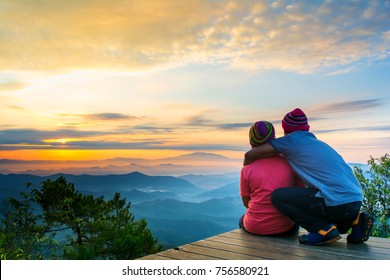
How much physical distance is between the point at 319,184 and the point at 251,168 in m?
0.49

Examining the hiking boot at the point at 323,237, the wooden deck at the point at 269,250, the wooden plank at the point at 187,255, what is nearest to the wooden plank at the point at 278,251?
the wooden deck at the point at 269,250

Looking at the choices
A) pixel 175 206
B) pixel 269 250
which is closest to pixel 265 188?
pixel 269 250

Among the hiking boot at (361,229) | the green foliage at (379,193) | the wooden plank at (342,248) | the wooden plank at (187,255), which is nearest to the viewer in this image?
the wooden plank at (187,255)

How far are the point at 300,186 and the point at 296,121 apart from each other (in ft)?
1.65

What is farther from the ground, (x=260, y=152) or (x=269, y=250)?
(x=260, y=152)

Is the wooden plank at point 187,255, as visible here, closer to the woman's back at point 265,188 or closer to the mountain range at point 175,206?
the woman's back at point 265,188

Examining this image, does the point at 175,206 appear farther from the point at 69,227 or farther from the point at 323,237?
the point at 323,237

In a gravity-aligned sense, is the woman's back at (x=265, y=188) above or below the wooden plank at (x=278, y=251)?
above

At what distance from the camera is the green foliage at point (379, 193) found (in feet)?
19.9

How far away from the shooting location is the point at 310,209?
2639 millimetres

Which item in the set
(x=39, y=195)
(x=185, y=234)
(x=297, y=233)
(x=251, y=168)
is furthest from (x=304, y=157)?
(x=185, y=234)

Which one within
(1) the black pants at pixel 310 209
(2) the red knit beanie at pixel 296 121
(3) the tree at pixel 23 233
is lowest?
(3) the tree at pixel 23 233

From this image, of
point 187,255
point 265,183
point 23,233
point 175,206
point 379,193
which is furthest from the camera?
point 175,206
